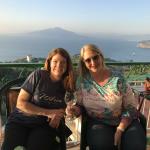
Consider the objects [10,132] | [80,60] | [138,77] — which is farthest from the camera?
[138,77]

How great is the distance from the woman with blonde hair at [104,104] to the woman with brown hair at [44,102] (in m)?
0.14

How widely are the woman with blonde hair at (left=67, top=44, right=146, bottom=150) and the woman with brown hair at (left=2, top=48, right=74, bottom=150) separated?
0.46 ft

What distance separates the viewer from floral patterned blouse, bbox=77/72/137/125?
3.40 metres

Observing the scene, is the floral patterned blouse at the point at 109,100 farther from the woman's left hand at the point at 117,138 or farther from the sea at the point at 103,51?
the sea at the point at 103,51

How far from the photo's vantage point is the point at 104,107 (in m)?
3.41

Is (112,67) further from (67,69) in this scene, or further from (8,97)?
(8,97)

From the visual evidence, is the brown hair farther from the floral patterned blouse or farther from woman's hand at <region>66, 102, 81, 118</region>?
woman's hand at <region>66, 102, 81, 118</region>

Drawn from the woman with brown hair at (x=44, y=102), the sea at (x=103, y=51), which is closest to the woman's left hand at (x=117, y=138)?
the woman with brown hair at (x=44, y=102)

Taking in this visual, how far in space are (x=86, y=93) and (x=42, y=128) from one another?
0.53 meters

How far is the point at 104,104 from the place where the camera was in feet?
11.2

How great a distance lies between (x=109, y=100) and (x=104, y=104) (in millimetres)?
60

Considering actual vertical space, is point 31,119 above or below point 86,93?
below

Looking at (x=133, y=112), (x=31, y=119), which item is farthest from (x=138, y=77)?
(x=31, y=119)

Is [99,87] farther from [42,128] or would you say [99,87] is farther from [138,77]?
[138,77]
